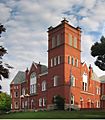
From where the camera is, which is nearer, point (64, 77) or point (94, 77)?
point (64, 77)

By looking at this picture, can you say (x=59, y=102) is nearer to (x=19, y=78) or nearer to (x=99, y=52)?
(x=99, y=52)

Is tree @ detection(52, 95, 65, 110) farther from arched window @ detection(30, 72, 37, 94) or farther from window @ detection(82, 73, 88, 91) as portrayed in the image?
arched window @ detection(30, 72, 37, 94)

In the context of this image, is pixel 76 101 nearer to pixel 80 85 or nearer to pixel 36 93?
pixel 80 85

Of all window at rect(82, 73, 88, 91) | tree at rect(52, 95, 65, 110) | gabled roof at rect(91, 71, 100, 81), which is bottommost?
tree at rect(52, 95, 65, 110)

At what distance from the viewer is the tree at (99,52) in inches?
2136

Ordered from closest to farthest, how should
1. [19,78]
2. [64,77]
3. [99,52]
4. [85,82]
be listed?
[99,52]
[64,77]
[85,82]
[19,78]

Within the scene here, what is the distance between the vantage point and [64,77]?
6675 centimetres

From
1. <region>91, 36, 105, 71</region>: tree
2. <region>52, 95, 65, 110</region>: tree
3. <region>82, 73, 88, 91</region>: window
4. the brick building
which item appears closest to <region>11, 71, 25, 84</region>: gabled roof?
the brick building

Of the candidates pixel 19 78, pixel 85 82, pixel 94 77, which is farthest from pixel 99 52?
pixel 19 78

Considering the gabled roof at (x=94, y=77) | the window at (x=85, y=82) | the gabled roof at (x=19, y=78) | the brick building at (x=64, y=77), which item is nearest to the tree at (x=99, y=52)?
the brick building at (x=64, y=77)

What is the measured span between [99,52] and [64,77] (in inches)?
557

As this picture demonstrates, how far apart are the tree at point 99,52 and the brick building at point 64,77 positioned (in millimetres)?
12638

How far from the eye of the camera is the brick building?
6781 centimetres

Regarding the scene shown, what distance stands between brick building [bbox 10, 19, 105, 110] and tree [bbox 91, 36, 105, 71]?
12.6m
